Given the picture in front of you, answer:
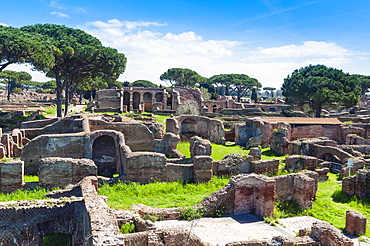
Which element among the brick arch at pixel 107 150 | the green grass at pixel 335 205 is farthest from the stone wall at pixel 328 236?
the brick arch at pixel 107 150

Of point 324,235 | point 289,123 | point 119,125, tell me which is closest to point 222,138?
point 289,123

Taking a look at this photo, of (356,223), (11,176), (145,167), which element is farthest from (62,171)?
(356,223)

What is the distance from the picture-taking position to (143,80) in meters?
99.7

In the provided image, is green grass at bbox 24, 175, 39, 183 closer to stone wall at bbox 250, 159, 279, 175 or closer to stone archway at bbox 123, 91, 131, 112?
stone wall at bbox 250, 159, 279, 175

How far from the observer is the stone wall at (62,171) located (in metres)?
13.9

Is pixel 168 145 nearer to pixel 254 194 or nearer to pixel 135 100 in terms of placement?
pixel 254 194

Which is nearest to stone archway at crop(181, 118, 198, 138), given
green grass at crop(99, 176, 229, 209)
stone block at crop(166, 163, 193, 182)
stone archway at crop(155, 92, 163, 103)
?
stone block at crop(166, 163, 193, 182)

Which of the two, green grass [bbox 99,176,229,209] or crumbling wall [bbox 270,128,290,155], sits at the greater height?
crumbling wall [bbox 270,128,290,155]

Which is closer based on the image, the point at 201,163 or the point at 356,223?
the point at 356,223

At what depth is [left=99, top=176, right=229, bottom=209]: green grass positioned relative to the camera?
1326cm

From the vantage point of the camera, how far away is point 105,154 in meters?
19.2

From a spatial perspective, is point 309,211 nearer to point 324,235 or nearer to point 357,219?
point 357,219

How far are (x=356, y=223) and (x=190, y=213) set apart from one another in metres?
6.13

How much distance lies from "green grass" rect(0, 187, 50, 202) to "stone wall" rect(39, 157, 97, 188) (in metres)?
0.43
